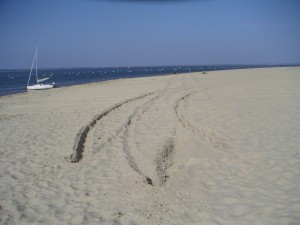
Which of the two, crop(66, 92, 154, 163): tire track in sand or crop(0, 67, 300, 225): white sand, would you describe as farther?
crop(66, 92, 154, 163): tire track in sand

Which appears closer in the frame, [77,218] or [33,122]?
[77,218]

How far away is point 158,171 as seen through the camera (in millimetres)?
5574

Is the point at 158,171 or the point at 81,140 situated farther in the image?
the point at 81,140

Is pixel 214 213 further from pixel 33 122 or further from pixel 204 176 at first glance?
pixel 33 122

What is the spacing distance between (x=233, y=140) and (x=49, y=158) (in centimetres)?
454

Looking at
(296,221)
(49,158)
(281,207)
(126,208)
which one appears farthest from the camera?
(49,158)

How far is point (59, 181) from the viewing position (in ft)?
17.7

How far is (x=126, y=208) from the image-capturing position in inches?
171

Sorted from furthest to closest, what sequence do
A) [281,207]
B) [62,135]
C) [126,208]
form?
[62,135]
[126,208]
[281,207]

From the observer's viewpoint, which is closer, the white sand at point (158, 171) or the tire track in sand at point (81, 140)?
the white sand at point (158, 171)

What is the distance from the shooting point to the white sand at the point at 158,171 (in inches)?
163

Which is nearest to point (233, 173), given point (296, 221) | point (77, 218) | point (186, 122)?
point (296, 221)

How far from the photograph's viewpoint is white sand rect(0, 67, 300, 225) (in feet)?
13.6

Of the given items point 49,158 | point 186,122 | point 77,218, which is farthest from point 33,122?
point 77,218
